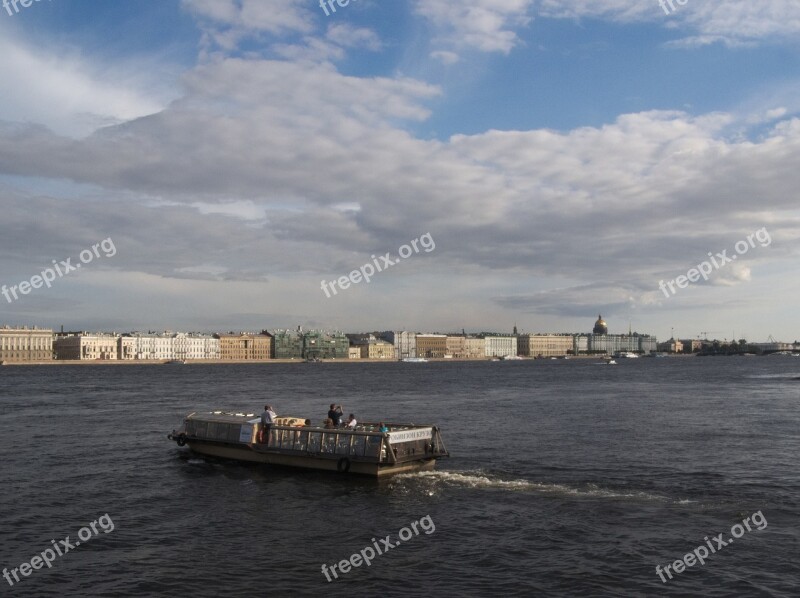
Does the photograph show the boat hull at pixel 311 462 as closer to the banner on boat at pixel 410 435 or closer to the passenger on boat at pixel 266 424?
the passenger on boat at pixel 266 424

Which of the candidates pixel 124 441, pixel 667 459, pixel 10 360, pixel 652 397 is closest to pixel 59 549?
pixel 124 441

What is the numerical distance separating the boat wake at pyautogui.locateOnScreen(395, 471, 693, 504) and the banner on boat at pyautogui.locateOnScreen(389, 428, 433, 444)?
1.28 m

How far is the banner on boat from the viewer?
86.3 feet

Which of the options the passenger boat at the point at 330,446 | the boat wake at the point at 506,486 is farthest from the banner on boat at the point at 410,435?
the boat wake at the point at 506,486

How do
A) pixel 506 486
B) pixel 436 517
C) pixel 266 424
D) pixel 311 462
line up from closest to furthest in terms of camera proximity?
pixel 436 517
pixel 506 486
pixel 311 462
pixel 266 424

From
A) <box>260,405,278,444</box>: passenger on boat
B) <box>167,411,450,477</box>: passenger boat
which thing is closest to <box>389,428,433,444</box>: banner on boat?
<box>167,411,450,477</box>: passenger boat

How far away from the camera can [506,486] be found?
24625 millimetres

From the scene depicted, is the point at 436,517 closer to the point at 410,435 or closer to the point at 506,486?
the point at 506,486

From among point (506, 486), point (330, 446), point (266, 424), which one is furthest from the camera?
point (266, 424)

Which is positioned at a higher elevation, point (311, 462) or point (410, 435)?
point (410, 435)

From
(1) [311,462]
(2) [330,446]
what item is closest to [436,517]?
(2) [330,446]

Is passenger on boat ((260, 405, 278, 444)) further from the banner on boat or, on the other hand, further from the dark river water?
the banner on boat

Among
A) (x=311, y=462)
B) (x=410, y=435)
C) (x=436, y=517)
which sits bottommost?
(x=436, y=517)

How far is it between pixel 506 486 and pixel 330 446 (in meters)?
6.79
